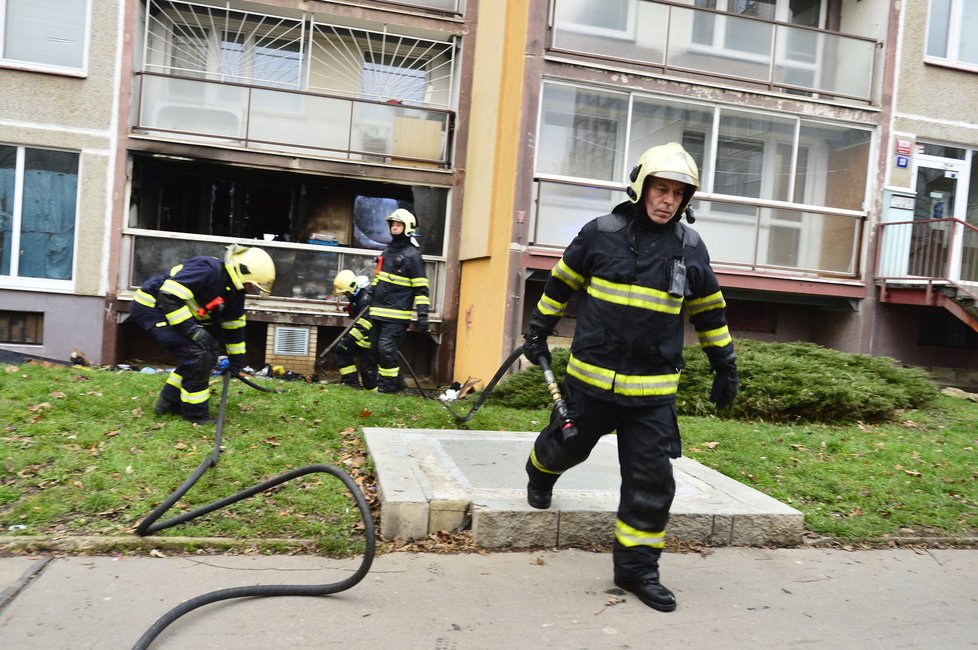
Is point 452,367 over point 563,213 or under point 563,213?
under

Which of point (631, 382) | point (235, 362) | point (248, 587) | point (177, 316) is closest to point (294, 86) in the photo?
point (235, 362)

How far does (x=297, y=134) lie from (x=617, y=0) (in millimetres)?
5656

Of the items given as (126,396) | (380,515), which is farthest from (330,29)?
(380,515)

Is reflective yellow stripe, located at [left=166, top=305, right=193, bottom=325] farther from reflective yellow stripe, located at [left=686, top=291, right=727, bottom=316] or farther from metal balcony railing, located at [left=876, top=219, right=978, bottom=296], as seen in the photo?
metal balcony railing, located at [left=876, top=219, right=978, bottom=296]

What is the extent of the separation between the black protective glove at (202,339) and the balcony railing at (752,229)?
19.0 feet

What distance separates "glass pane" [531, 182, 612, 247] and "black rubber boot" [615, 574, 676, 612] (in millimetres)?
7723

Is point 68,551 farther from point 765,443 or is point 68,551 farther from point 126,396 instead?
point 765,443

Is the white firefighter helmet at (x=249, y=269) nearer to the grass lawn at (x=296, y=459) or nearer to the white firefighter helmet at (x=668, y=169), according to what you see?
the grass lawn at (x=296, y=459)

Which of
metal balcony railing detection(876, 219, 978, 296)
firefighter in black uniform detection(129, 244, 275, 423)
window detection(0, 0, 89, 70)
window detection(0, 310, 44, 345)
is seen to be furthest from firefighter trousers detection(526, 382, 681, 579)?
window detection(0, 0, 89, 70)

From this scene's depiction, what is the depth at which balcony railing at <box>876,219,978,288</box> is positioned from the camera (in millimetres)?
11719

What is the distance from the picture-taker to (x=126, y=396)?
22.4 ft

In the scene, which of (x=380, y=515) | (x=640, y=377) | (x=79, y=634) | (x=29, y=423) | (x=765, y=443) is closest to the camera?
(x=79, y=634)

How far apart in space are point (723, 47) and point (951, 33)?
417cm

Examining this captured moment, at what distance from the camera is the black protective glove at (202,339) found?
19.5 feet
